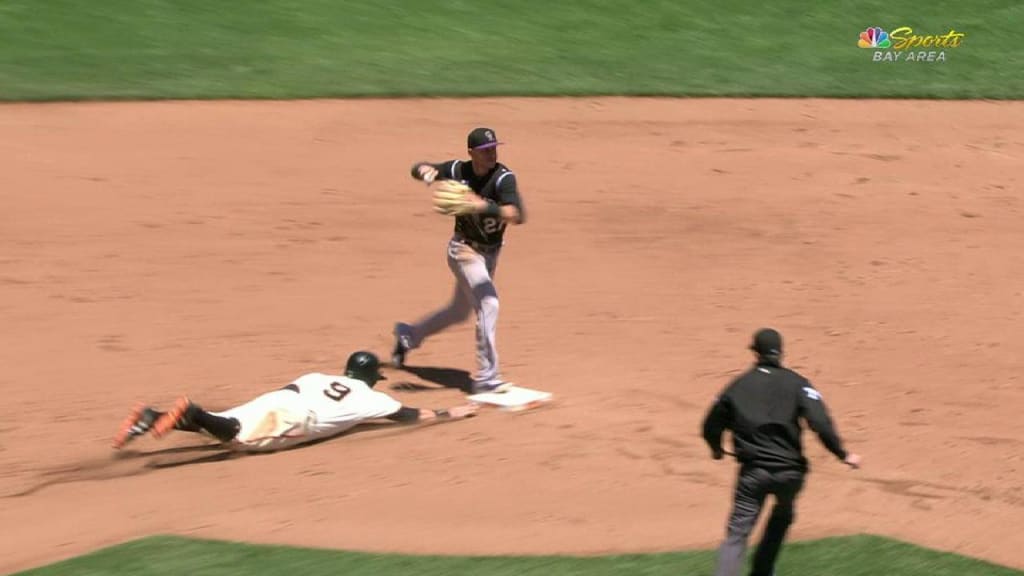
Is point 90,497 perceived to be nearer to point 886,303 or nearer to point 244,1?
point 886,303

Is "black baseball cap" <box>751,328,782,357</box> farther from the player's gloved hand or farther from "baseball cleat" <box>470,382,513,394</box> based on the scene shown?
"baseball cleat" <box>470,382,513,394</box>

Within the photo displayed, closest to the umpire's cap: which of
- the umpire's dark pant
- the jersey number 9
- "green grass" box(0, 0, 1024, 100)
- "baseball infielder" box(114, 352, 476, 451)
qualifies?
"baseball infielder" box(114, 352, 476, 451)

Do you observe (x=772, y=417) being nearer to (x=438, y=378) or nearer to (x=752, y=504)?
(x=752, y=504)

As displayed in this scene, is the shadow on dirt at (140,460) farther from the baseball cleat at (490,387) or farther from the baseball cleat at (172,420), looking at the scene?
the baseball cleat at (490,387)

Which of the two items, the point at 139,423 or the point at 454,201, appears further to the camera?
the point at 454,201

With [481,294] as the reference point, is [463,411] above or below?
below

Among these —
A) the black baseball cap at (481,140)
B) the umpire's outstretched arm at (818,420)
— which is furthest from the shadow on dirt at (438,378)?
the umpire's outstretched arm at (818,420)

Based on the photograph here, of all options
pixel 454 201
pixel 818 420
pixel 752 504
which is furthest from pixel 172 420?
pixel 818 420

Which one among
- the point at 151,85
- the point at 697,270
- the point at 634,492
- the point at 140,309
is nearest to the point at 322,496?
the point at 634,492
